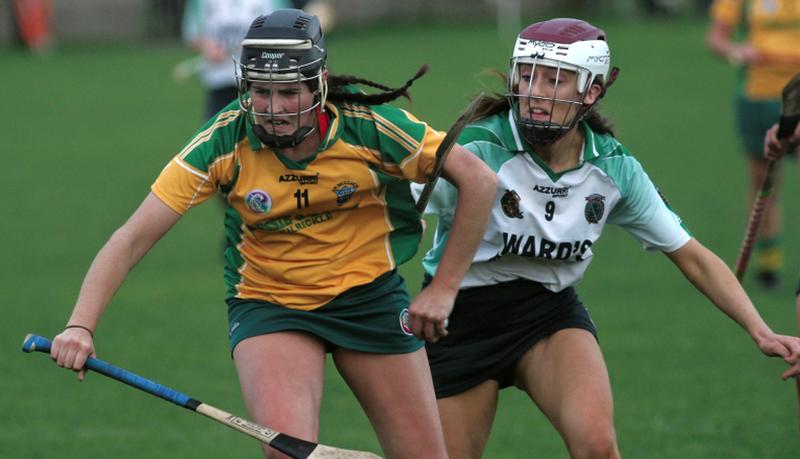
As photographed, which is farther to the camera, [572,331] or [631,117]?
[631,117]

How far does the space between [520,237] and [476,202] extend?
471 millimetres

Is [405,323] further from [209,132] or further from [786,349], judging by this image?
[786,349]

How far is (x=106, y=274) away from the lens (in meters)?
4.13

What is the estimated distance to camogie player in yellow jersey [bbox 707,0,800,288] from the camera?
9.17 m

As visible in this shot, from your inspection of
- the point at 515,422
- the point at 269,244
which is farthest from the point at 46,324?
the point at 269,244

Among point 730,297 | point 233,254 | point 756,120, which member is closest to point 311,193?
point 233,254

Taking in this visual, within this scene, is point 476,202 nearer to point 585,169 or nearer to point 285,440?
point 585,169

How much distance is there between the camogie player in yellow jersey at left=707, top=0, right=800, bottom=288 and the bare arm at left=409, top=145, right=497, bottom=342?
17.0 ft

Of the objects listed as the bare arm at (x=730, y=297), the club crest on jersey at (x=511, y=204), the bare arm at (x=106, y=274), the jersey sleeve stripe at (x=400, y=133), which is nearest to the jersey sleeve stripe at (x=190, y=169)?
the bare arm at (x=106, y=274)

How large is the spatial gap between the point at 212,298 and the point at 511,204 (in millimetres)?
4990

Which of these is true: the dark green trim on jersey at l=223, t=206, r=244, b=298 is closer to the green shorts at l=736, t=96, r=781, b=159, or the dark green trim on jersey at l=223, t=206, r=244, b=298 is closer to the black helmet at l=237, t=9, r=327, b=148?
the black helmet at l=237, t=9, r=327, b=148

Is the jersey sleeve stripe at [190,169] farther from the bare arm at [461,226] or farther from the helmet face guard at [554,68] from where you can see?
→ the helmet face guard at [554,68]

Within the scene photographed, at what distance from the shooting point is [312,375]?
14.2 ft

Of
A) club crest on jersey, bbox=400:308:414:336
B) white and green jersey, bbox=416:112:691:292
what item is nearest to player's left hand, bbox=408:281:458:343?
club crest on jersey, bbox=400:308:414:336
